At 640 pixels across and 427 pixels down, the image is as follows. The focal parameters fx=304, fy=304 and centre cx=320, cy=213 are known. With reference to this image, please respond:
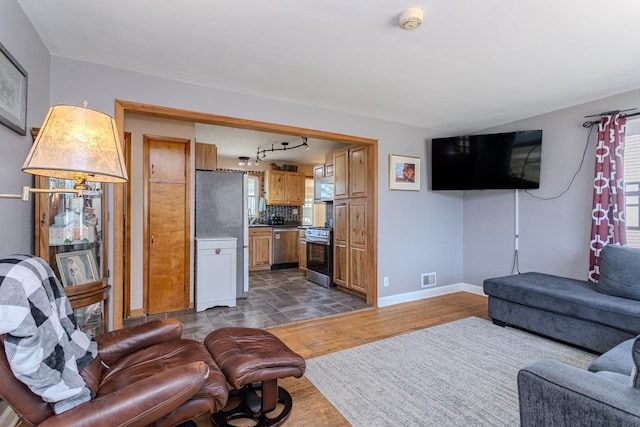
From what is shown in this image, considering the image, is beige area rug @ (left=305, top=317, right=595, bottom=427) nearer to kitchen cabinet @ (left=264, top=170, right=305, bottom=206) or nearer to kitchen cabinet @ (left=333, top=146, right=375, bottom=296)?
kitchen cabinet @ (left=333, top=146, right=375, bottom=296)

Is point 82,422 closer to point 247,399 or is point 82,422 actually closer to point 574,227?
point 247,399

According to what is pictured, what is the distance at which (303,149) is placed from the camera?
5.90 meters

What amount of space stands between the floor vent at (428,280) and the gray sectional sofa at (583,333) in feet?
3.80

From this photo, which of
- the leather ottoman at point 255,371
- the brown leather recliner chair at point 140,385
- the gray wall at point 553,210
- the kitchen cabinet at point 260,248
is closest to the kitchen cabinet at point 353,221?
the gray wall at point 553,210

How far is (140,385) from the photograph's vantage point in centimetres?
120

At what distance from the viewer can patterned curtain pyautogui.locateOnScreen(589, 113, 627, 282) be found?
309 cm

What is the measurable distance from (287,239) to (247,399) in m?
4.94

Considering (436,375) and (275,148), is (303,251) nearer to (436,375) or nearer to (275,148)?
(275,148)

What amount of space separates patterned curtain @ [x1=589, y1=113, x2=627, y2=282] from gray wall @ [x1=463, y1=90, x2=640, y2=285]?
0.16 m

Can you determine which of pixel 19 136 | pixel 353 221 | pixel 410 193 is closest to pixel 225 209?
pixel 353 221

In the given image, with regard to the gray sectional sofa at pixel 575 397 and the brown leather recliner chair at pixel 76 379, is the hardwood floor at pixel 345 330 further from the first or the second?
the gray sectional sofa at pixel 575 397

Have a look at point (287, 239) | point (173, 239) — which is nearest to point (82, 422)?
point (173, 239)

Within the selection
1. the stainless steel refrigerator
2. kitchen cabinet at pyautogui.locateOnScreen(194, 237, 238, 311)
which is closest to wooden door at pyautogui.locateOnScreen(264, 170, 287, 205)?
the stainless steel refrigerator

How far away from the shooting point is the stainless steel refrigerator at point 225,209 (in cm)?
419
